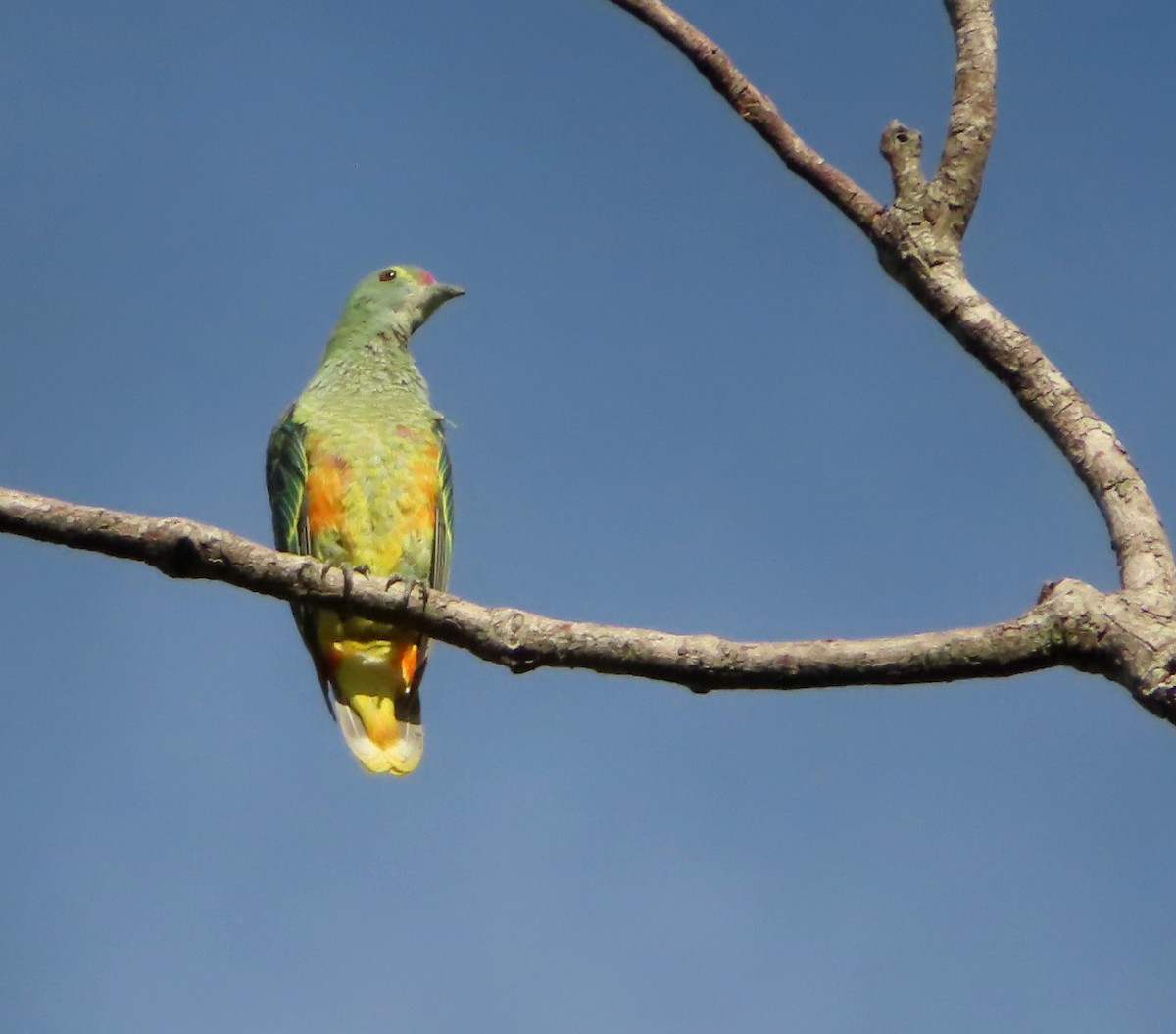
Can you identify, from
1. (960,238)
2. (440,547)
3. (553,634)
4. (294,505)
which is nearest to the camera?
(553,634)


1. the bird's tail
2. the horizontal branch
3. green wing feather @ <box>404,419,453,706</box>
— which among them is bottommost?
the horizontal branch

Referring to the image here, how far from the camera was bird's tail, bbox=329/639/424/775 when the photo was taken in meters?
6.40

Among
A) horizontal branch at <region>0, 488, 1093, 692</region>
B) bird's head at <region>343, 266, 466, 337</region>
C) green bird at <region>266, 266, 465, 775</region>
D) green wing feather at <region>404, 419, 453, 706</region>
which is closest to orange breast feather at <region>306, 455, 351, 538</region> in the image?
green bird at <region>266, 266, 465, 775</region>

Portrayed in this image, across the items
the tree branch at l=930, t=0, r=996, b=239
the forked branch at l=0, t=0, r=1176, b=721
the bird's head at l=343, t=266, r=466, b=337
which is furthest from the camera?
the bird's head at l=343, t=266, r=466, b=337

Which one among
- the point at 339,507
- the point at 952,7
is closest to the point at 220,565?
the point at 952,7

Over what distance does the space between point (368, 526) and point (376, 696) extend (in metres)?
0.80

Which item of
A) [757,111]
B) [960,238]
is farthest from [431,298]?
[960,238]

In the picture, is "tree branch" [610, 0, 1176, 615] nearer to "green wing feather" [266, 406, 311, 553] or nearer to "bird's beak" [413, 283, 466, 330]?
"green wing feather" [266, 406, 311, 553]

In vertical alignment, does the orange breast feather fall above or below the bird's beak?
below

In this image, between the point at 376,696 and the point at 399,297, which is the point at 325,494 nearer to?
the point at 376,696

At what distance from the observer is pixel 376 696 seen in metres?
6.45

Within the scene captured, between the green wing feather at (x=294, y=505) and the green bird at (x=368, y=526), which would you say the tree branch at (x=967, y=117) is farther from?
the green wing feather at (x=294, y=505)

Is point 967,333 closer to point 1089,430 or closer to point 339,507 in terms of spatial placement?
point 1089,430

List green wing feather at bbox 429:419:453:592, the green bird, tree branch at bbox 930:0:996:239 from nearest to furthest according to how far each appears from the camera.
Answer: tree branch at bbox 930:0:996:239, the green bird, green wing feather at bbox 429:419:453:592
